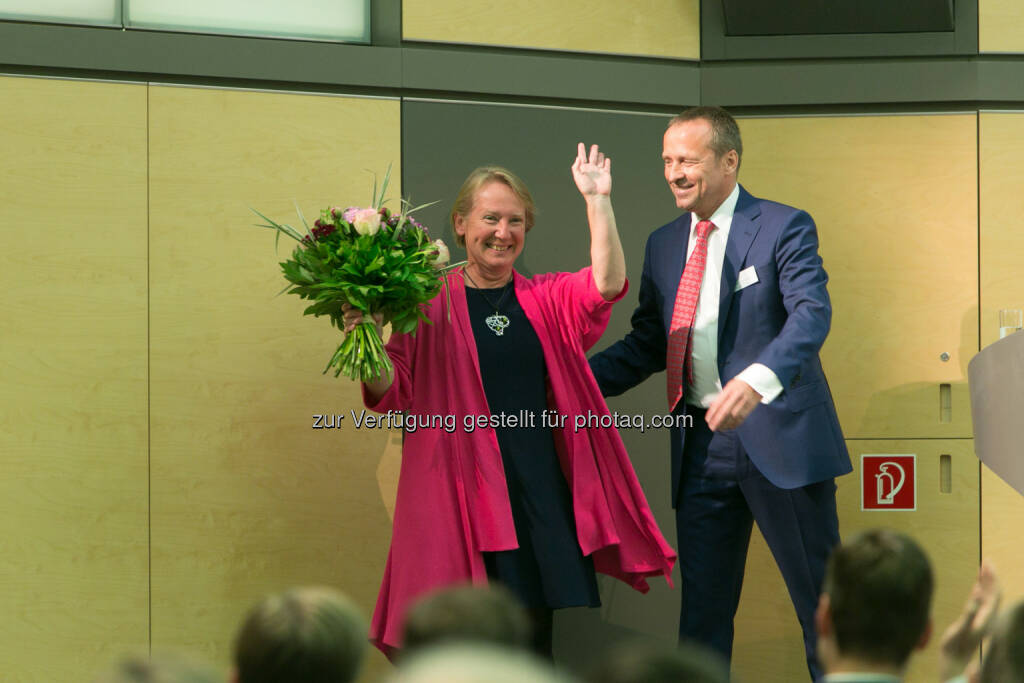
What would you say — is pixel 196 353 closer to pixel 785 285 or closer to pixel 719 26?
pixel 785 285

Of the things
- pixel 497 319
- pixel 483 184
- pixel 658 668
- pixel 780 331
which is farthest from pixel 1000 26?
pixel 658 668

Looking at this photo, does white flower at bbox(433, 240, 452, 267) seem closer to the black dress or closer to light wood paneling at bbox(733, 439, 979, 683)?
the black dress

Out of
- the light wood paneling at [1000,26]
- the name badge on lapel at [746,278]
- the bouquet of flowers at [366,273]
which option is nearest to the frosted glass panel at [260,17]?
the bouquet of flowers at [366,273]

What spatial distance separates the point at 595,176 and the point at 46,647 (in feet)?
7.16

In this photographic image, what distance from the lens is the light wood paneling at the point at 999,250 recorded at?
4.00 m

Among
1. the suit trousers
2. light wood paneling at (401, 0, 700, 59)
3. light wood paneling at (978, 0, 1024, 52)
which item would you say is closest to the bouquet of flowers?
the suit trousers

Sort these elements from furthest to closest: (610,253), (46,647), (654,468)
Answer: (654,468) < (46,647) < (610,253)

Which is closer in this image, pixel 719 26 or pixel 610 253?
pixel 610 253

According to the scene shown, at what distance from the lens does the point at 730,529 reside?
3346 mm

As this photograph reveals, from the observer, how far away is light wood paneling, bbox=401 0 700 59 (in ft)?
12.8

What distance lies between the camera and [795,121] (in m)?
4.13

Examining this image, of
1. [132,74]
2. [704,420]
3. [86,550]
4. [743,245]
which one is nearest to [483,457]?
[704,420]

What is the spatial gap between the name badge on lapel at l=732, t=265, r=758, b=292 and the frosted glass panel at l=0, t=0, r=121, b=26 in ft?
6.84

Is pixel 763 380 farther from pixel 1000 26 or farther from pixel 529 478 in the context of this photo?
pixel 1000 26
